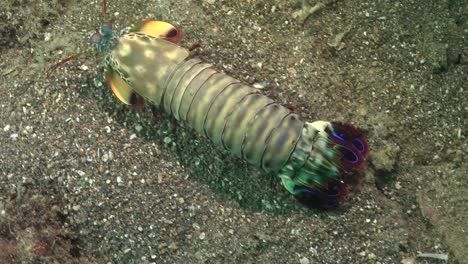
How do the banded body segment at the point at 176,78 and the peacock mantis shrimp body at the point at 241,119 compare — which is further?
the banded body segment at the point at 176,78

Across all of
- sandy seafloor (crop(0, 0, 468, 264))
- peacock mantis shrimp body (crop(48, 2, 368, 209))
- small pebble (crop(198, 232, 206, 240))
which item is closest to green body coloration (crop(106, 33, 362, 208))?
peacock mantis shrimp body (crop(48, 2, 368, 209))

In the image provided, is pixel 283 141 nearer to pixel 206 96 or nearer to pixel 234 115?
pixel 234 115

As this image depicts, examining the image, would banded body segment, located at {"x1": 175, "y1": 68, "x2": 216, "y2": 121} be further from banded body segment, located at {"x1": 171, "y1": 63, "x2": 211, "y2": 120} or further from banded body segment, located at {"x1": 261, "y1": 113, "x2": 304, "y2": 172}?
banded body segment, located at {"x1": 261, "y1": 113, "x2": 304, "y2": 172}

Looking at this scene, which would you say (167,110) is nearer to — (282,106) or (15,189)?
(282,106)

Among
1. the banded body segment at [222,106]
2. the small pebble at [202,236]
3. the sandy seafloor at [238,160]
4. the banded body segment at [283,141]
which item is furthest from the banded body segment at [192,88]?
the small pebble at [202,236]

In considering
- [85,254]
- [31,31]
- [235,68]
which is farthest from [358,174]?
[31,31]

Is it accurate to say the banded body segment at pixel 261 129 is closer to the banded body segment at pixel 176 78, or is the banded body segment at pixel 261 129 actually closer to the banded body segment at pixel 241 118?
the banded body segment at pixel 241 118
